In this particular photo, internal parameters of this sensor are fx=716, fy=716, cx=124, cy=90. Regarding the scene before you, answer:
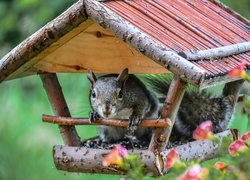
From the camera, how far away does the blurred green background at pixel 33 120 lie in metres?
3.82

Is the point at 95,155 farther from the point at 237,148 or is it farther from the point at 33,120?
the point at 33,120

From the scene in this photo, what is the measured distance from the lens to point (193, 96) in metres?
2.48

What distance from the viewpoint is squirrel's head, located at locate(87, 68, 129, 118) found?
2.19m

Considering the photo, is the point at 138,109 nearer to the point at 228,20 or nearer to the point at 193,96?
the point at 193,96

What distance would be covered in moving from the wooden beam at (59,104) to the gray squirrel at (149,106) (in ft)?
0.35

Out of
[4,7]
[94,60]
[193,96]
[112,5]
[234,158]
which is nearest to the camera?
[234,158]

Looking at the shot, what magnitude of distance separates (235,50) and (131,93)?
43cm

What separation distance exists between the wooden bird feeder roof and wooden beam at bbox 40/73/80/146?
0.17 feet

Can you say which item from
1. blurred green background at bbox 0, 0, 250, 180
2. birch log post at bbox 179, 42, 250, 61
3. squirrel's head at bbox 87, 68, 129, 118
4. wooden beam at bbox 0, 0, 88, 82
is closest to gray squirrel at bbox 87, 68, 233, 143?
squirrel's head at bbox 87, 68, 129, 118

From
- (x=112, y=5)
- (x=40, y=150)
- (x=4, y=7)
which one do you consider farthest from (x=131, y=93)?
(x=4, y=7)

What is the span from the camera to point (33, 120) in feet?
13.5

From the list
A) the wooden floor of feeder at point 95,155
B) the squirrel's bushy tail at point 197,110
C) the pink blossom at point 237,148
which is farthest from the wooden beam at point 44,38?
the pink blossom at point 237,148

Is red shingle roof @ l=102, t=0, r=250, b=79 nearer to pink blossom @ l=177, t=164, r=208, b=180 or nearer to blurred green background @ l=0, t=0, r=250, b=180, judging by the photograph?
pink blossom @ l=177, t=164, r=208, b=180

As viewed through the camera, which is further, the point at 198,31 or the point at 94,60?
the point at 94,60
